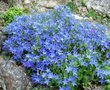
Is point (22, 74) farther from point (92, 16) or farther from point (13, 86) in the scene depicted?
point (92, 16)

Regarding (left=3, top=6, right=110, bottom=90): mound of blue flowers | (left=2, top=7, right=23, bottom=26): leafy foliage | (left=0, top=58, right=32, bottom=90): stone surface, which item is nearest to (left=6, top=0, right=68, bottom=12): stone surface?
(left=2, top=7, right=23, bottom=26): leafy foliage

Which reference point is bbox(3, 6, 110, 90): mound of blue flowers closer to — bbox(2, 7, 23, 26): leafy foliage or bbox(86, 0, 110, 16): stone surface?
bbox(2, 7, 23, 26): leafy foliage


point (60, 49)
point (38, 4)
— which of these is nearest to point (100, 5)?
point (38, 4)

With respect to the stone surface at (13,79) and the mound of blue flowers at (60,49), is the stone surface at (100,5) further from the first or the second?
the stone surface at (13,79)

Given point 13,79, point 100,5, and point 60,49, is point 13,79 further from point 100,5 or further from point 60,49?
point 100,5

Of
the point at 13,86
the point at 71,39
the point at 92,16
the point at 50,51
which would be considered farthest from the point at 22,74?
the point at 92,16

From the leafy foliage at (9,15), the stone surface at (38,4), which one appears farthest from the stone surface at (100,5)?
the leafy foliage at (9,15)
